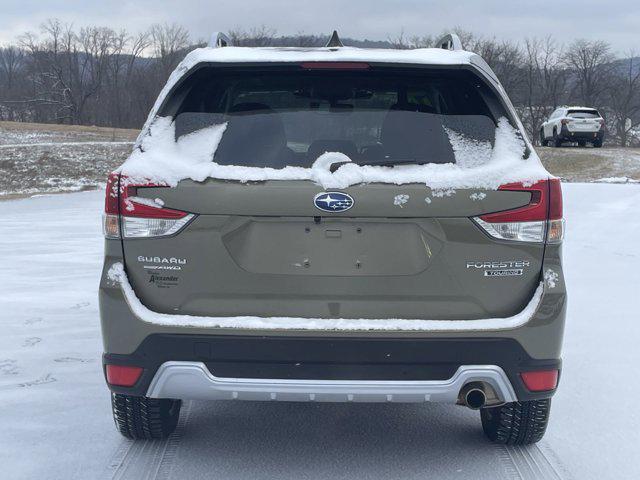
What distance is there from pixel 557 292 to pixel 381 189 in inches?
33.1

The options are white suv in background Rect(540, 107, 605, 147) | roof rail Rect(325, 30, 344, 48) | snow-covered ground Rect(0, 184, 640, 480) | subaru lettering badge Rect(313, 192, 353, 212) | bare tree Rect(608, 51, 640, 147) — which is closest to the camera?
subaru lettering badge Rect(313, 192, 353, 212)

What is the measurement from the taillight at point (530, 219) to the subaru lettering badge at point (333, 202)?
0.52 meters

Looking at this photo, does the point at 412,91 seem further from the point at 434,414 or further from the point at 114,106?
the point at 114,106

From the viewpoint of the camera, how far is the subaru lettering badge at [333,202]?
3.14 m

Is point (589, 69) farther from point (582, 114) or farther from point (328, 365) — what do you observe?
point (328, 365)

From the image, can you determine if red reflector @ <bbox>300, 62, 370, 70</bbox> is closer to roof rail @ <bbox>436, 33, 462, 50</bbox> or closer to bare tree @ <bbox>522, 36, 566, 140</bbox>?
roof rail @ <bbox>436, 33, 462, 50</bbox>

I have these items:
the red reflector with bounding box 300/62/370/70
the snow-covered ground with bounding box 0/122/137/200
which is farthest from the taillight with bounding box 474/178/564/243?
the snow-covered ground with bounding box 0/122/137/200

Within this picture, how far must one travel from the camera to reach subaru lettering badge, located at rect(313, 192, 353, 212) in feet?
10.3

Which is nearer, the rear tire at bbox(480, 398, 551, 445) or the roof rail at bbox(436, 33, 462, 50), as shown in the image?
the rear tire at bbox(480, 398, 551, 445)

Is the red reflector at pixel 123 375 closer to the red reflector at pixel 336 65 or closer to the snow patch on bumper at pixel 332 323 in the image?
the snow patch on bumper at pixel 332 323

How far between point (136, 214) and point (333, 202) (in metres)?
0.80

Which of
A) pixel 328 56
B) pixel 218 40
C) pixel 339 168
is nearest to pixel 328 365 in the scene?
pixel 339 168

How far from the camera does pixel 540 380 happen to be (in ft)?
11.0

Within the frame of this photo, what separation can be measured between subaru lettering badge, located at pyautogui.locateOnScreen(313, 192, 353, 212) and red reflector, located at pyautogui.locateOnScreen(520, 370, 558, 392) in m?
1.01
